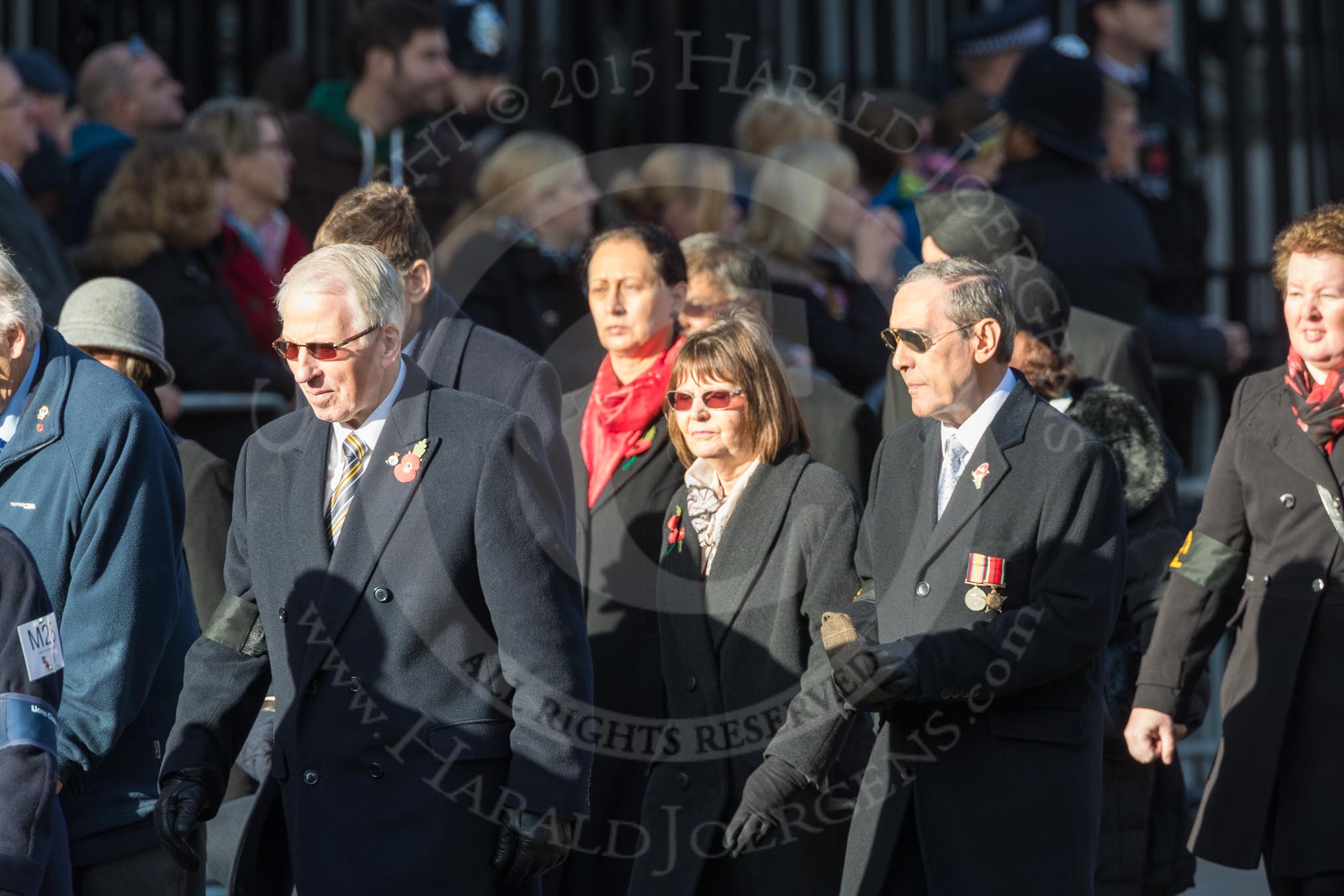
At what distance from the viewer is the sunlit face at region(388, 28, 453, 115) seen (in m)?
7.25

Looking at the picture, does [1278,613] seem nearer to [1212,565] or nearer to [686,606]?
[1212,565]

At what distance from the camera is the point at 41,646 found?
125 inches

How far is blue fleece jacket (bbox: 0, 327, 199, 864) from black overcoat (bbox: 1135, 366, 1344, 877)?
2.20m

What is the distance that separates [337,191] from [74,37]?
1983mm

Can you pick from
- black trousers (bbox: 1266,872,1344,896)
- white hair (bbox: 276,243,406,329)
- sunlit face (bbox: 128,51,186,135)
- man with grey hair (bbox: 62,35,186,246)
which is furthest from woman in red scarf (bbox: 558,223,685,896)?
sunlit face (bbox: 128,51,186,135)

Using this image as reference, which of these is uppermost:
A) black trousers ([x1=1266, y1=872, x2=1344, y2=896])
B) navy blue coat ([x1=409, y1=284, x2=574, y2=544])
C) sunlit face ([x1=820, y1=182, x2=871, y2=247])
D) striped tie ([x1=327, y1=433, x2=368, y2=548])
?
sunlit face ([x1=820, y1=182, x2=871, y2=247])

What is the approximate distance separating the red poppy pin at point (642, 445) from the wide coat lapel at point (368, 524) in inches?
49.8

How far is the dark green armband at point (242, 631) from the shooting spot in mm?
3869

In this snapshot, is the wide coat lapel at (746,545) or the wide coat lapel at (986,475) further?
the wide coat lapel at (746,545)

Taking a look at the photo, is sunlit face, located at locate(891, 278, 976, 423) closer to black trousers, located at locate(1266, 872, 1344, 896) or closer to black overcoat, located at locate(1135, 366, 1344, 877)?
black overcoat, located at locate(1135, 366, 1344, 877)

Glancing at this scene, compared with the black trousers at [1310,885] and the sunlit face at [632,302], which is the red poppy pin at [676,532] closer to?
the sunlit face at [632,302]

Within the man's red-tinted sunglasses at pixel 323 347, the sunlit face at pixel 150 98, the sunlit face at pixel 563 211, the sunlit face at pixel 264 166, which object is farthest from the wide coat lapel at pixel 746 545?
the sunlit face at pixel 150 98

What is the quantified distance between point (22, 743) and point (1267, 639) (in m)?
2.67

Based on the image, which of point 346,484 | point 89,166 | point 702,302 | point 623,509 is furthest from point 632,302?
point 89,166
